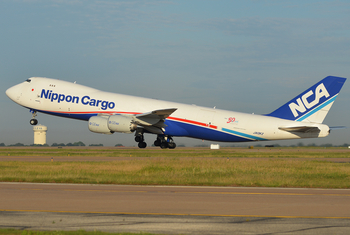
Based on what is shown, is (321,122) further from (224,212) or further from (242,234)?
(242,234)

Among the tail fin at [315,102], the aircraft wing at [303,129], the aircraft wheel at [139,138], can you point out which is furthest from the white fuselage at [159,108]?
the aircraft wheel at [139,138]

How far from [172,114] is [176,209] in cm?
3459

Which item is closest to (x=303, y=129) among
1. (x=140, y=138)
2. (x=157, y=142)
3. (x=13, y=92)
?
(x=157, y=142)

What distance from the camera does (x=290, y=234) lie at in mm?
9836

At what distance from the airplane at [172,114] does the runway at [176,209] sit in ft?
86.1

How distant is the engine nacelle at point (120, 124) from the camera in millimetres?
44875

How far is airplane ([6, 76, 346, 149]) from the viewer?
44.7 m

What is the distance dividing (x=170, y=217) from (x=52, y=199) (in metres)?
5.64

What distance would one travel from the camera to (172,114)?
4778 cm

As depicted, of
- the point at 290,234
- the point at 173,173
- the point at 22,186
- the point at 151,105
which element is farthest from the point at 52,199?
the point at 151,105

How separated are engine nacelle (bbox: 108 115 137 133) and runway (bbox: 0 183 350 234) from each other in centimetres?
2547

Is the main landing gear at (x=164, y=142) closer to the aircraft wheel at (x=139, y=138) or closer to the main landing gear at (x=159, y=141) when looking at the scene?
the main landing gear at (x=159, y=141)

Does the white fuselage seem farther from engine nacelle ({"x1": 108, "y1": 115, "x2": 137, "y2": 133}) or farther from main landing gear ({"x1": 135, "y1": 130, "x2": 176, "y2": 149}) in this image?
main landing gear ({"x1": 135, "y1": 130, "x2": 176, "y2": 149})

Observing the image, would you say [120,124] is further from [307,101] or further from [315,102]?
[315,102]
